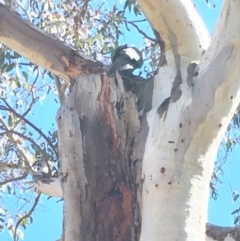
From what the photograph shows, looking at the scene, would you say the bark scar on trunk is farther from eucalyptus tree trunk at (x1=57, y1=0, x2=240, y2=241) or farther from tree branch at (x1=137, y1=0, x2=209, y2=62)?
tree branch at (x1=137, y1=0, x2=209, y2=62)

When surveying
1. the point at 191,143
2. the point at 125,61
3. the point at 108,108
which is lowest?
the point at 191,143

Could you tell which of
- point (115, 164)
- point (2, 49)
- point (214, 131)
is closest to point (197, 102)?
point (214, 131)

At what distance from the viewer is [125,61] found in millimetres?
2377

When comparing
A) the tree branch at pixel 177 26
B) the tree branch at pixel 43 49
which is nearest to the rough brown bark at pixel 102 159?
the tree branch at pixel 43 49

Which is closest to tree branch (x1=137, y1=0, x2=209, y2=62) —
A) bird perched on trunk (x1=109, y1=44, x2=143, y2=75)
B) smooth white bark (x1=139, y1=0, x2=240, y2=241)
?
smooth white bark (x1=139, y1=0, x2=240, y2=241)

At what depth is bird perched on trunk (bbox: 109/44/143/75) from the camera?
2.35 meters

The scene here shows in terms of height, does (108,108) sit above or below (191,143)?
above

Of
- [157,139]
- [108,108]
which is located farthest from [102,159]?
[157,139]

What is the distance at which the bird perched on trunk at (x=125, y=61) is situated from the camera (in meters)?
2.35

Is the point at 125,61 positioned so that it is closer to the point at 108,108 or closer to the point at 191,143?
the point at 108,108

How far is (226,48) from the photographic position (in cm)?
184

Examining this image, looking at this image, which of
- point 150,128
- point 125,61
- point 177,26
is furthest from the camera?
point 125,61

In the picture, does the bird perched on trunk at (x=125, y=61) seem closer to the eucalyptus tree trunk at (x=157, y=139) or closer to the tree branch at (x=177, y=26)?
the eucalyptus tree trunk at (x=157, y=139)

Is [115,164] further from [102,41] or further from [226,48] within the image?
[102,41]
